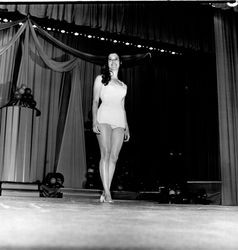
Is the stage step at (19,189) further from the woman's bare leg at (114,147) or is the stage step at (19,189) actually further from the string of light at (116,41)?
the string of light at (116,41)

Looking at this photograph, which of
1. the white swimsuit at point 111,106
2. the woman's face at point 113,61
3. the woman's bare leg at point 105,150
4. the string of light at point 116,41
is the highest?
the string of light at point 116,41

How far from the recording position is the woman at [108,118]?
3.13 m

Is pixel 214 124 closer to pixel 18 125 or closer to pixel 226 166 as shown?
pixel 226 166

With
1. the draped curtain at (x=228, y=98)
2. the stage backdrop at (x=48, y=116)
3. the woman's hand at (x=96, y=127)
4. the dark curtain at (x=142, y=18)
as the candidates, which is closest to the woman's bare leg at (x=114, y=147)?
the woman's hand at (x=96, y=127)

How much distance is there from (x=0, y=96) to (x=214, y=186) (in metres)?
4.44

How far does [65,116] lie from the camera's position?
23.8 ft

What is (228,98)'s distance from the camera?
5.14 meters

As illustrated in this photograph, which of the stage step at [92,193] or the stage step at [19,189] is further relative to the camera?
the stage step at [92,193]

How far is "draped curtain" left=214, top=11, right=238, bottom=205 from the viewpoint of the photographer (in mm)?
5023

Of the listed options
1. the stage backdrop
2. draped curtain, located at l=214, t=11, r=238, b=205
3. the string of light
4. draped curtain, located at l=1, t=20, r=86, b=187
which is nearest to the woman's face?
draped curtain, located at l=214, t=11, r=238, b=205

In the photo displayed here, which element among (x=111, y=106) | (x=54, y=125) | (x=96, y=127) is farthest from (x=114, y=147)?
(x=54, y=125)

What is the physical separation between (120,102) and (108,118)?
0.66 feet

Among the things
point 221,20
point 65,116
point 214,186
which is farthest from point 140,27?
point 214,186

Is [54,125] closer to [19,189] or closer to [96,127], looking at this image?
[19,189]
